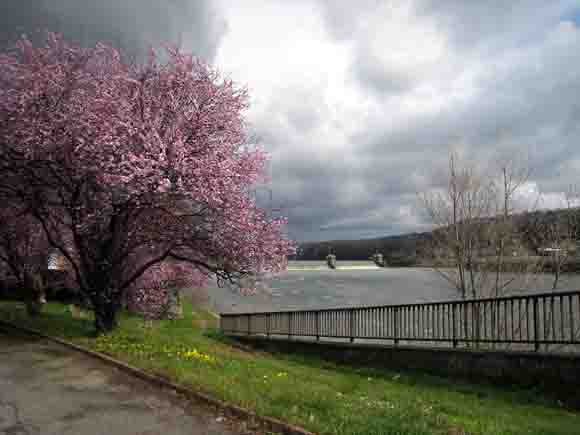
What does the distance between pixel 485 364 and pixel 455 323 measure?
3.86 feet

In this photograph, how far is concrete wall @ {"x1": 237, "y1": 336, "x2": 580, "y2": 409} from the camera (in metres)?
7.61

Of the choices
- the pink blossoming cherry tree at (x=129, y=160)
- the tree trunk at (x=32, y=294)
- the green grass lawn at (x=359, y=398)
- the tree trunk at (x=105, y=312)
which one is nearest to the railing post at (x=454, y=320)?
the green grass lawn at (x=359, y=398)

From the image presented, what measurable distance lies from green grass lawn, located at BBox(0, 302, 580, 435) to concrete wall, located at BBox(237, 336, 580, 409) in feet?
0.93

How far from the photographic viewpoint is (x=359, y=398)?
6.67 meters

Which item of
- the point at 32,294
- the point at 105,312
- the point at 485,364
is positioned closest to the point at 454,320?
the point at 485,364

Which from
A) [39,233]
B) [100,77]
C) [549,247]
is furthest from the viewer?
[39,233]

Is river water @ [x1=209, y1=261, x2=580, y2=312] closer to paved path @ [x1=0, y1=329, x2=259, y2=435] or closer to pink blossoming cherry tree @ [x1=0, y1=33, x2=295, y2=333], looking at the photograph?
pink blossoming cherry tree @ [x1=0, y1=33, x2=295, y2=333]

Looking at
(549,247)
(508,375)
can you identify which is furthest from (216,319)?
(508,375)

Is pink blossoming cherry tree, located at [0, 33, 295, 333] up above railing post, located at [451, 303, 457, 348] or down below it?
above

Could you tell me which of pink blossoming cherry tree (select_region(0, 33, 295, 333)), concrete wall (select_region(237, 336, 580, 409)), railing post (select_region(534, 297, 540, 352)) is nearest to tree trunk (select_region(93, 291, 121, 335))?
pink blossoming cherry tree (select_region(0, 33, 295, 333))

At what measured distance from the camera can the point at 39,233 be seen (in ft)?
52.4

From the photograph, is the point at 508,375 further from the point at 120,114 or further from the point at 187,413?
the point at 120,114

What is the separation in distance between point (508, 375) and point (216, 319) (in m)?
23.8

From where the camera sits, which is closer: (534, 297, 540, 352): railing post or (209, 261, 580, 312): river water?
(534, 297, 540, 352): railing post
